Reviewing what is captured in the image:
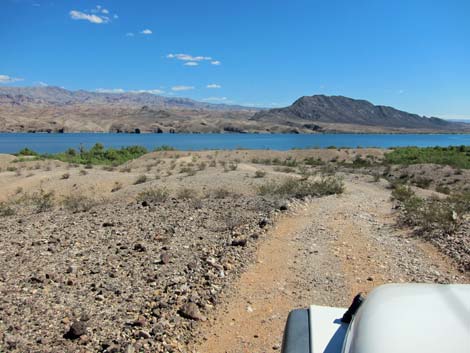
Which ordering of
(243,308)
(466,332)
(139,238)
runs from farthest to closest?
(139,238), (243,308), (466,332)

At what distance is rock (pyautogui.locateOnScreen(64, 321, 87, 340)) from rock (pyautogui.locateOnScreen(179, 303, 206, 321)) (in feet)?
3.70

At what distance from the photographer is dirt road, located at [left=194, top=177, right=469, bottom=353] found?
4.76 m

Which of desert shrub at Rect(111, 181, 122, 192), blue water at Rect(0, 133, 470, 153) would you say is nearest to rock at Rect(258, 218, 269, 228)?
desert shrub at Rect(111, 181, 122, 192)

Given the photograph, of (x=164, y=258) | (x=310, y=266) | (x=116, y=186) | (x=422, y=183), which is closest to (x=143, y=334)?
(x=164, y=258)

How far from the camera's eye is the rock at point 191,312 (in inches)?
195

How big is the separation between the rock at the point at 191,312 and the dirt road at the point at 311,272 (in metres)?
0.14

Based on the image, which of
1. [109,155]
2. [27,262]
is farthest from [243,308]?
[109,155]

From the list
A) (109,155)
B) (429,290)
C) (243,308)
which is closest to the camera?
(429,290)

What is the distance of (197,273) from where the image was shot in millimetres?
6230

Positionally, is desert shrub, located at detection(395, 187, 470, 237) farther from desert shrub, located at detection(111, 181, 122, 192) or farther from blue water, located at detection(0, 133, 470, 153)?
blue water, located at detection(0, 133, 470, 153)

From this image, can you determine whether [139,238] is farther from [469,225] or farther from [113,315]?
[469,225]

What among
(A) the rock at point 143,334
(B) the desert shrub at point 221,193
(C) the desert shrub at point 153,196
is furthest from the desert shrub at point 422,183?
(A) the rock at point 143,334

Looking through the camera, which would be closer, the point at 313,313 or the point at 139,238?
the point at 313,313

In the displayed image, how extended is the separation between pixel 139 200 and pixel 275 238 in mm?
5646
